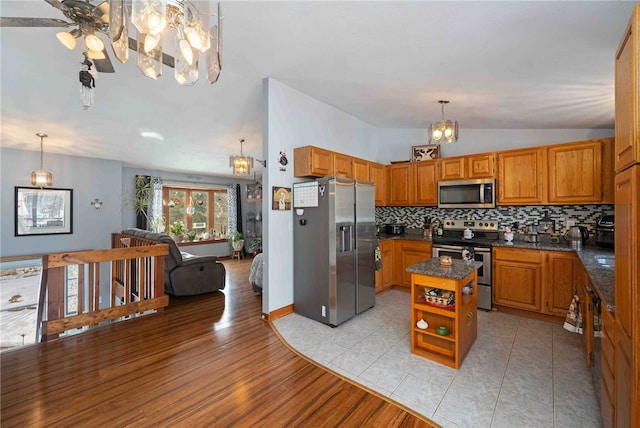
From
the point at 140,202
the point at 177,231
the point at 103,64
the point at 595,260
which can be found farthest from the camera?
the point at 177,231

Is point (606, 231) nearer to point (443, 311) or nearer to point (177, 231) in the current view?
point (443, 311)

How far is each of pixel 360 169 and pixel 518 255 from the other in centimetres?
241

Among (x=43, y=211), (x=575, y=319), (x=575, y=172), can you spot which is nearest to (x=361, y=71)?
(x=575, y=172)

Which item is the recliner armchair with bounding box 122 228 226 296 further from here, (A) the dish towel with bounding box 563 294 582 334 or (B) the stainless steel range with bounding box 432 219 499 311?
(A) the dish towel with bounding box 563 294 582 334

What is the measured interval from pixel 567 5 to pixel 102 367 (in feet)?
14.1

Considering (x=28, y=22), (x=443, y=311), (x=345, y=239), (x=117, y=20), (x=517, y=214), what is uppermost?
(x=28, y=22)

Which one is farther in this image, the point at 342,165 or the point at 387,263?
the point at 387,263

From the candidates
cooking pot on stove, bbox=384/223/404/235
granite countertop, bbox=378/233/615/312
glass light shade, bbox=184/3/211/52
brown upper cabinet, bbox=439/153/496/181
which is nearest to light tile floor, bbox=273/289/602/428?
granite countertop, bbox=378/233/615/312

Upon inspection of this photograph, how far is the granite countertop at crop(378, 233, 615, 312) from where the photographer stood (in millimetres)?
1528

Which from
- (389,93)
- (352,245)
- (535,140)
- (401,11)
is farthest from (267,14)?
(535,140)

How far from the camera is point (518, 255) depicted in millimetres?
3350

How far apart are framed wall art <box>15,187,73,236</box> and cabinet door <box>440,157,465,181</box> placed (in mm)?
Answer: 7492

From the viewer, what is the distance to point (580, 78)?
239 cm

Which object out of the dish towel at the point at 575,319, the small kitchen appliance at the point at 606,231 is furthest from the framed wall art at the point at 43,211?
the small kitchen appliance at the point at 606,231
